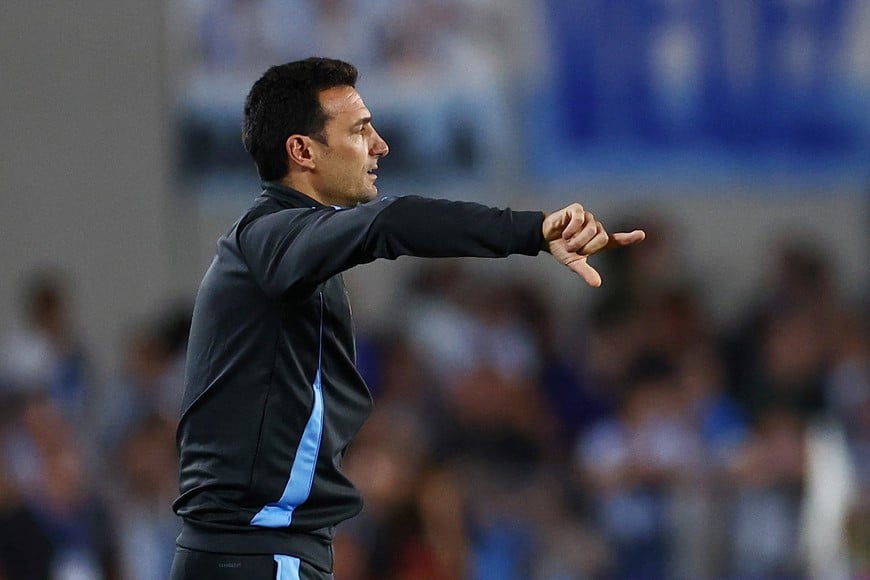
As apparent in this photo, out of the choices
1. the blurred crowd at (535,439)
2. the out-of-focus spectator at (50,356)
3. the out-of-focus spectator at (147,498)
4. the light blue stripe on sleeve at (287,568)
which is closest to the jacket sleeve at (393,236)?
the light blue stripe on sleeve at (287,568)

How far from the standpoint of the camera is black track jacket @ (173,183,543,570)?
4141mm

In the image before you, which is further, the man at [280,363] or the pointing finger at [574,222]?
the man at [280,363]

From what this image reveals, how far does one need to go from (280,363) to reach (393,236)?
1.77 feet

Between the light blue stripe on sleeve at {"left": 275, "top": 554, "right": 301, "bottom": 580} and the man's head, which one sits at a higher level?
the man's head

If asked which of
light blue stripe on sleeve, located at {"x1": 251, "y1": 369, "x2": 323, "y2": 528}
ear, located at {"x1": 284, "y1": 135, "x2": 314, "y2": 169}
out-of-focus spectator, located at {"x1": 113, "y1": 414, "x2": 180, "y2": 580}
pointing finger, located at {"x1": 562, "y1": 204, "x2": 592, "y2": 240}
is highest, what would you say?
ear, located at {"x1": 284, "y1": 135, "x2": 314, "y2": 169}

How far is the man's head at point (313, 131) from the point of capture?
168 inches

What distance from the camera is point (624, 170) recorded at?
1197 centimetres

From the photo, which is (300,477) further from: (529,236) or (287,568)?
(529,236)

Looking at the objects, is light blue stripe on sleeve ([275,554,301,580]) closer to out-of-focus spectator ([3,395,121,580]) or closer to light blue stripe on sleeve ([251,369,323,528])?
light blue stripe on sleeve ([251,369,323,528])

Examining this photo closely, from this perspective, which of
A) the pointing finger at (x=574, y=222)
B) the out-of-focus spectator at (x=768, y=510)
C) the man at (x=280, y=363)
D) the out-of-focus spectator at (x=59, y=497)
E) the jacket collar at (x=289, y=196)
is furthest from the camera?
the out-of-focus spectator at (x=768, y=510)

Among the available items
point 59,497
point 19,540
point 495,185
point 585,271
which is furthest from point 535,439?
point 585,271

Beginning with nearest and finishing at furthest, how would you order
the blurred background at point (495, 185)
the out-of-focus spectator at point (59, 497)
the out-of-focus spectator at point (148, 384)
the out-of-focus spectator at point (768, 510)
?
the out-of-focus spectator at point (59, 497), the out-of-focus spectator at point (768, 510), the out-of-focus spectator at point (148, 384), the blurred background at point (495, 185)

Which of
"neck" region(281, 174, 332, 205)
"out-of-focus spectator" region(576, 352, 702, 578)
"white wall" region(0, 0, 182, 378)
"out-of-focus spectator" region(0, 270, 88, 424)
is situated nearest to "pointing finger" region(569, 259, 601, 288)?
"neck" region(281, 174, 332, 205)

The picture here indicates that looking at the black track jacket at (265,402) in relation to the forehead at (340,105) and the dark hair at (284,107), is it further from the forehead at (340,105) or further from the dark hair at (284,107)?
the forehead at (340,105)
